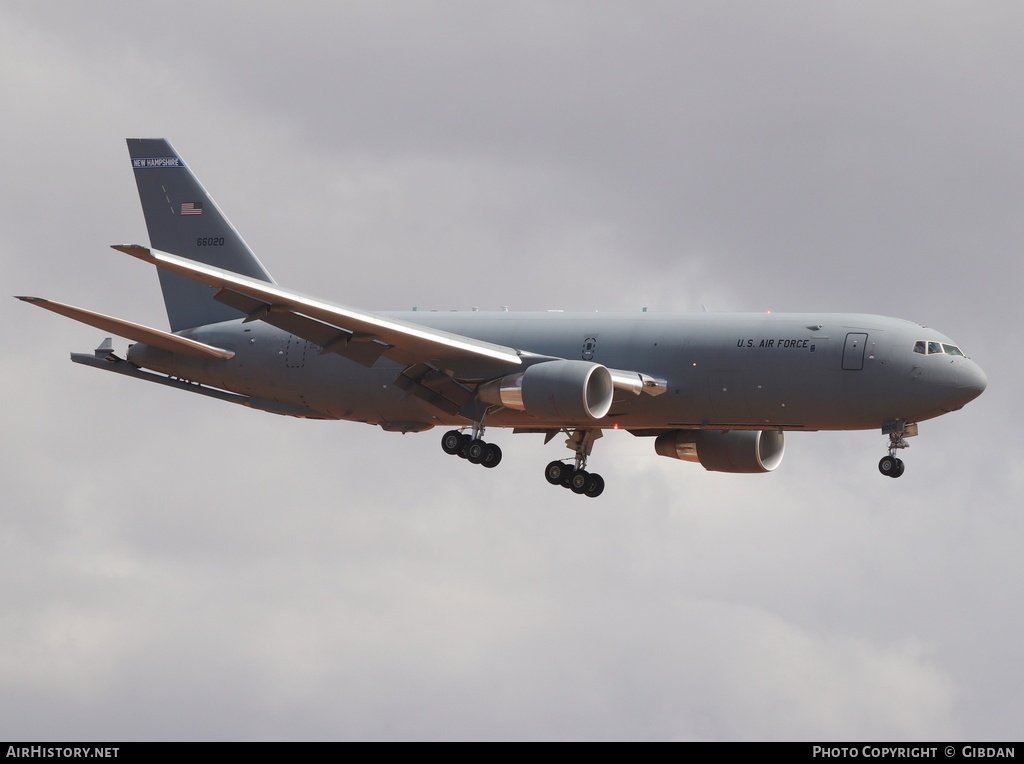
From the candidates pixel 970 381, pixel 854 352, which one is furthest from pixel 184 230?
pixel 970 381

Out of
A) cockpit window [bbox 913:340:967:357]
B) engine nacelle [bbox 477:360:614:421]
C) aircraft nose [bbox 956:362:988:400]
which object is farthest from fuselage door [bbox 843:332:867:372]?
engine nacelle [bbox 477:360:614:421]

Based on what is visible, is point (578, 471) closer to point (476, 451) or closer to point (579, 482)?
point (579, 482)

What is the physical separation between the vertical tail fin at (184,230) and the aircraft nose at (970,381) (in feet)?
91.9

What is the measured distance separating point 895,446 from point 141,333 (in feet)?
91.0

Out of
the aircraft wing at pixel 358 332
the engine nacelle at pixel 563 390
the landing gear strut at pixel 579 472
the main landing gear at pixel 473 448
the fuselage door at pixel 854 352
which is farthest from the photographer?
the landing gear strut at pixel 579 472

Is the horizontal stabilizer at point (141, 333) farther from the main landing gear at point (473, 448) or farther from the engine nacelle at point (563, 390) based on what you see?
the engine nacelle at point (563, 390)

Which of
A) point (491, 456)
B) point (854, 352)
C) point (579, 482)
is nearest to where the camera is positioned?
point (854, 352)

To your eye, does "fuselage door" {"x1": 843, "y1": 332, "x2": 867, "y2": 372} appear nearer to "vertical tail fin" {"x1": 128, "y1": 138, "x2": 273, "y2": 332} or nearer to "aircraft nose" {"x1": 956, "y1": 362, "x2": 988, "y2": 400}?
"aircraft nose" {"x1": 956, "y1": 362, "x2": 988, "y2": 400}

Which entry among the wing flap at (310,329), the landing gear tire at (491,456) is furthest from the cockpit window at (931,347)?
the wing flap at (310,329)

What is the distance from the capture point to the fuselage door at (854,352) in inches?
2479

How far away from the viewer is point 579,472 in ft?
236

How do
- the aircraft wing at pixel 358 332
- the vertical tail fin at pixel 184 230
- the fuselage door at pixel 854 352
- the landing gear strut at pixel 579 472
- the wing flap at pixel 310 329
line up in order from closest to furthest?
1. the aircraft wing at pixel 358 332
2. the wing flap at pixel 310 329
3. the fuselage door at pixel 854 352
4. the landing gear strut at pixel 579 472
5. the vertical tail fin at pixel 184 230
